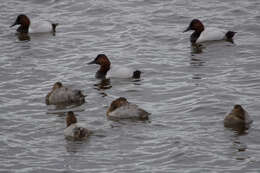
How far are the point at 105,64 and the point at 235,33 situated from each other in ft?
15.1

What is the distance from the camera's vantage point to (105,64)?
56.6 ft

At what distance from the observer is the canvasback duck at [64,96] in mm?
14734

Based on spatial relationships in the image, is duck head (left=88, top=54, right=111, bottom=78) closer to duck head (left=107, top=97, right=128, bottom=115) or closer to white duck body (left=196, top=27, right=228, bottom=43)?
duck head (left=107, top=97, right=128, bottom=115)

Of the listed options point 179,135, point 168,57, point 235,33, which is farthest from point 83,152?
point 235,33

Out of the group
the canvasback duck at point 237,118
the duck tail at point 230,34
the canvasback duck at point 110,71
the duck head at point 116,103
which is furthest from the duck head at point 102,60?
the canvasback duck at point 237,118

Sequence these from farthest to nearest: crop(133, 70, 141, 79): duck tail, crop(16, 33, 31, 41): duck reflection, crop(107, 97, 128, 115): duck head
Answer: crop(16, 33, 31, 41): duck reflection
crop(133, 70, 141, 79): duck tail
crop(107, 97, 128, 115): duck head

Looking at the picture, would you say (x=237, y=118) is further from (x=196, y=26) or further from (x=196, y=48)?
(x=196, y=26)

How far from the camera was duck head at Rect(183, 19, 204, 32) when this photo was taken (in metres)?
20.2

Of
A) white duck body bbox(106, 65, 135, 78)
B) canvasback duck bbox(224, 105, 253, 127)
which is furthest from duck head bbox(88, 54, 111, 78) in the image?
canvasback duck bbox(224, 105, 253, 127)

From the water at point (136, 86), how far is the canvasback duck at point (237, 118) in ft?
0.83

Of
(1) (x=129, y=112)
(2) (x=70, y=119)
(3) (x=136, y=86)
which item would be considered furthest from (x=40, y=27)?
(2) (x=70, y=119)

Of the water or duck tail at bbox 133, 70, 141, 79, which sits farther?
duck tail at bbox 133, 70, 141, 79

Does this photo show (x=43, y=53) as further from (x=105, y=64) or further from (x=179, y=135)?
(x=179, y=135)

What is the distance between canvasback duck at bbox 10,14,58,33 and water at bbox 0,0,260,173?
0.72 feet
